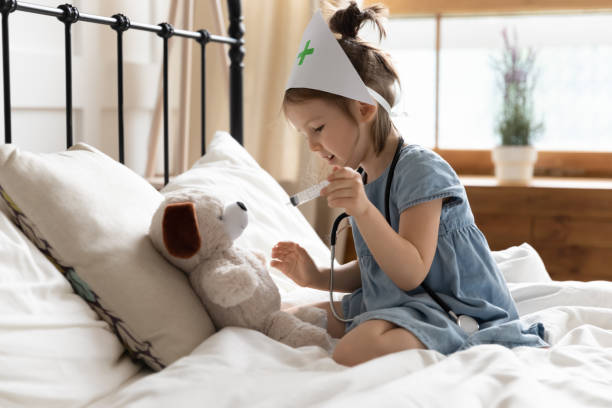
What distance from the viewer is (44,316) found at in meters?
0.90

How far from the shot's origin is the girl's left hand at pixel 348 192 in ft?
3.44

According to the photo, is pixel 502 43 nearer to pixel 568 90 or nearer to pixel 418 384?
pixel 568 90

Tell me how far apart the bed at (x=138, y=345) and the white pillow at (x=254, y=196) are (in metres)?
0.25

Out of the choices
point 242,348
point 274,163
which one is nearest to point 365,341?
point 242,348

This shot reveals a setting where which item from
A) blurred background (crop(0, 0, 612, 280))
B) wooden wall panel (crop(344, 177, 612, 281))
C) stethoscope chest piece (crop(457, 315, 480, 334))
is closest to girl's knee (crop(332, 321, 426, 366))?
stethoscope chest piece (crop(457, 315, 480, 334))

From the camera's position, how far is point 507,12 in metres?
2.60

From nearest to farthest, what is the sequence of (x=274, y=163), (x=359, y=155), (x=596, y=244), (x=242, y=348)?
(x=242, y=348) < (x=359, y=155) < (x=596, y=244) < (x=274, y=163)

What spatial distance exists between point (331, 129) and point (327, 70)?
0.10m

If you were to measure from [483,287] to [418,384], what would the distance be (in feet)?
1.39

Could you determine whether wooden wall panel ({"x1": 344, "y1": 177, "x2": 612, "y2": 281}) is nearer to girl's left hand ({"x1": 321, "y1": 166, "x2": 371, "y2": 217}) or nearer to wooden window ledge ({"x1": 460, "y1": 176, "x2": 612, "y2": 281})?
wooden window ledge ({"x1": 460, "y1": 176, "x2": 612, "y2": 281})

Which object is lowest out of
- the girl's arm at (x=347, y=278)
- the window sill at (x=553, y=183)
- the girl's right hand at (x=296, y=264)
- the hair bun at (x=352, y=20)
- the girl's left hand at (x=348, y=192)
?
the girl's arm at (x=347, y=278)

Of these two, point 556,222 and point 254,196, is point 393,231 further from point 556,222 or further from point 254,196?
point 556,222

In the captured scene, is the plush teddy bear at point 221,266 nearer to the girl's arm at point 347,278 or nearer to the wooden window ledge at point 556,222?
the girl's arm at point 347,278

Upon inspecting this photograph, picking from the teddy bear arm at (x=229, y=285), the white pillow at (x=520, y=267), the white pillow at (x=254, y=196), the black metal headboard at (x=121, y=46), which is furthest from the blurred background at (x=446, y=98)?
the teddy bear arm at (x=229, y=285)
